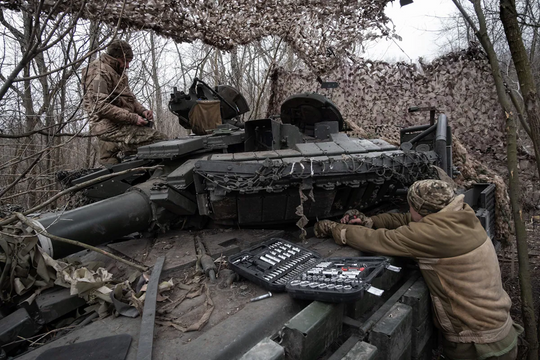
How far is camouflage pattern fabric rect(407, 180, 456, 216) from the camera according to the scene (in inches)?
108

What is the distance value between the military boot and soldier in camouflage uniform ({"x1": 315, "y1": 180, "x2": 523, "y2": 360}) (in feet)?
1.73

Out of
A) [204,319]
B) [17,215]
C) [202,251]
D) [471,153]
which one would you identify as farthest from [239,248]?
[471,153]

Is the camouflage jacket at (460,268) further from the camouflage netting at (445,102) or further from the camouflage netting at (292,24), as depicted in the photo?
the camouflage netting at (292,24)

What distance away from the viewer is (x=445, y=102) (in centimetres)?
728

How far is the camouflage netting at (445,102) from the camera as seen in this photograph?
642 cm

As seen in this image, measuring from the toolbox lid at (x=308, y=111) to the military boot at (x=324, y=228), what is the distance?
1762 mm

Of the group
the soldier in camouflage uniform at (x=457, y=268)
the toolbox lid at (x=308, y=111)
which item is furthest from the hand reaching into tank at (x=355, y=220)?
the toolbox lid at (x=308, y=111)

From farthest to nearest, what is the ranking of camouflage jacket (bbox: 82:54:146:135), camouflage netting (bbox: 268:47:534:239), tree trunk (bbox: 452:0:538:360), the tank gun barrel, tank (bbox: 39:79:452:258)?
camouflage netting (bbox: 268:47:534:239), camouflage jacket (bbox: 82:54:146:135), tree trunk (bbox: 452:0:538:360), tank (bbox: 39:79:452:258), the tank gun barrel

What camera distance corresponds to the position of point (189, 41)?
727 cm

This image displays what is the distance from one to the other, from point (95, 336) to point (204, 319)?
25.8 inches

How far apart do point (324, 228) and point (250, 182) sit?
3.23ft

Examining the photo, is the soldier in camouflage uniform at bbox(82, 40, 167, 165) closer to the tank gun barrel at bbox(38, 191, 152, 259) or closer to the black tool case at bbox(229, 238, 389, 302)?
the tank gun barrel at bbox(38, 191, 152, 259)

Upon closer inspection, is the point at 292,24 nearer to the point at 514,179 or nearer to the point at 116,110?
the point at 116,110

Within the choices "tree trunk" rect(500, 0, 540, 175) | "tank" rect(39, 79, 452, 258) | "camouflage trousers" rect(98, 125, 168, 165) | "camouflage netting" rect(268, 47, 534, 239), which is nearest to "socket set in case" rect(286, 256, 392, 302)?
"tank" rect(39, 79, 452, 258)
